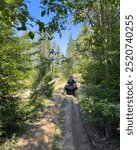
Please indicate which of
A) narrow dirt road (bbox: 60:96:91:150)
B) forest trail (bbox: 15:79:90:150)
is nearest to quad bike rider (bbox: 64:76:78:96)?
narrow dirt road (bbox: 60:96:91:150)

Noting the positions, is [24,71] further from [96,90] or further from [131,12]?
[131,12]

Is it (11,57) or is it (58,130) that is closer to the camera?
(11,57)

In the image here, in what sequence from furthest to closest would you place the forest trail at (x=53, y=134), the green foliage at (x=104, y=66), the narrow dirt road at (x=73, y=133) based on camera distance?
the forest trail at (x=53, y=134) → the narrow dirt road at (x=73, y=133) → the green foliage at (x=104, y=66)

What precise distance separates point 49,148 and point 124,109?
13.4 meters

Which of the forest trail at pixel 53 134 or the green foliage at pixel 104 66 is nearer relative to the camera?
the green foliage at pixel 104 66

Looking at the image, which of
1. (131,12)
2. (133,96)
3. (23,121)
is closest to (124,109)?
(133,96)

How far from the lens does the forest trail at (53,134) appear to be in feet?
53.2

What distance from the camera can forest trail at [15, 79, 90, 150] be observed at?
16.2m

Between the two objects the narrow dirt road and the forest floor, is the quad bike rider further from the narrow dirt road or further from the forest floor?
the forest floor

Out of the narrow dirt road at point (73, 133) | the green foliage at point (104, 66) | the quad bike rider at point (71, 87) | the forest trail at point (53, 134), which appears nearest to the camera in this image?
the green foliage at point (104, 66)

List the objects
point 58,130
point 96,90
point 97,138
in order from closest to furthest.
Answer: point 96,90, point 97,138, point 58,130

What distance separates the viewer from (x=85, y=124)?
19.7 metres

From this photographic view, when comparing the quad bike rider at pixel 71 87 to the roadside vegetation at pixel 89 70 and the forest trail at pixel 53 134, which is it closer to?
the forest trail at pixel 53 134

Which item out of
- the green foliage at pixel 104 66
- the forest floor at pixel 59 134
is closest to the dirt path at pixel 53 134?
the forest floor at pixel 59 134
